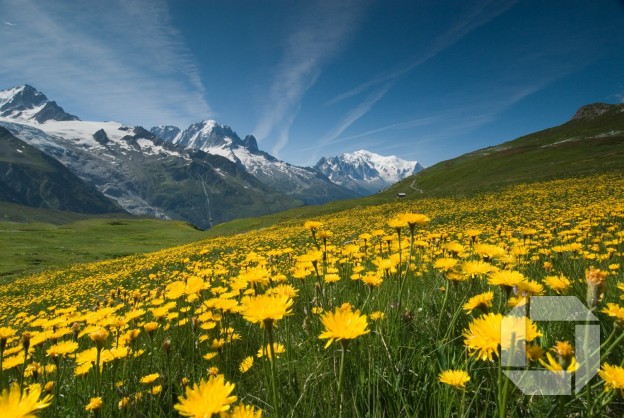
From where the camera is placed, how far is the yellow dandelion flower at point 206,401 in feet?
3.70

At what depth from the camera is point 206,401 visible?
119 centimetres

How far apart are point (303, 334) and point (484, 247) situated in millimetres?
1805

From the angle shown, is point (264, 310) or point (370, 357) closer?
point (264, 310)

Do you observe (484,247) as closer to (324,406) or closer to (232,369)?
(324,406)

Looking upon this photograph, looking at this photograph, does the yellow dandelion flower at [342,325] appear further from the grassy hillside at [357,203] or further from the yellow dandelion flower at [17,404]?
the grassy hillside at [357,203]

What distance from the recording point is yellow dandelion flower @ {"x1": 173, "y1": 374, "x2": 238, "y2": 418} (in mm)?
1129

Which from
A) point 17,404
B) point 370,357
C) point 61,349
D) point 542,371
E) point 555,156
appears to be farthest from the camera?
point 555,156

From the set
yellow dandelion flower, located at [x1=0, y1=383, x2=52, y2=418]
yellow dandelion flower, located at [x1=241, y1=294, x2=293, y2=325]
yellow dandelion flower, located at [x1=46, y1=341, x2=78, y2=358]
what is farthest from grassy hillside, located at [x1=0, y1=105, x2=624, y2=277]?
yellow dandelion flower, located at [x1=241, y1=294, x2=293, y2=325]

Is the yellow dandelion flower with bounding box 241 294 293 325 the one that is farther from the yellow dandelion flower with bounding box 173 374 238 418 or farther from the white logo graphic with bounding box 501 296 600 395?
the white logo graphic with bounding box 501 296 600 395

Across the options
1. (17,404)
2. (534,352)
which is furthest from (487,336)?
(17,404)

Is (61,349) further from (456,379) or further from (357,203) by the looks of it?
(357,203)

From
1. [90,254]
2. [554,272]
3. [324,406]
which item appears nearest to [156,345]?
[324,406]

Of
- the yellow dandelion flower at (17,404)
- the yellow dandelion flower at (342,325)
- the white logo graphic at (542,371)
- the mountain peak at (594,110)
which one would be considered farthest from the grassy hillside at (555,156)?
the yellow dandelion flower at (17,404)

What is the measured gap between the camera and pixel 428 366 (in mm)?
2111
